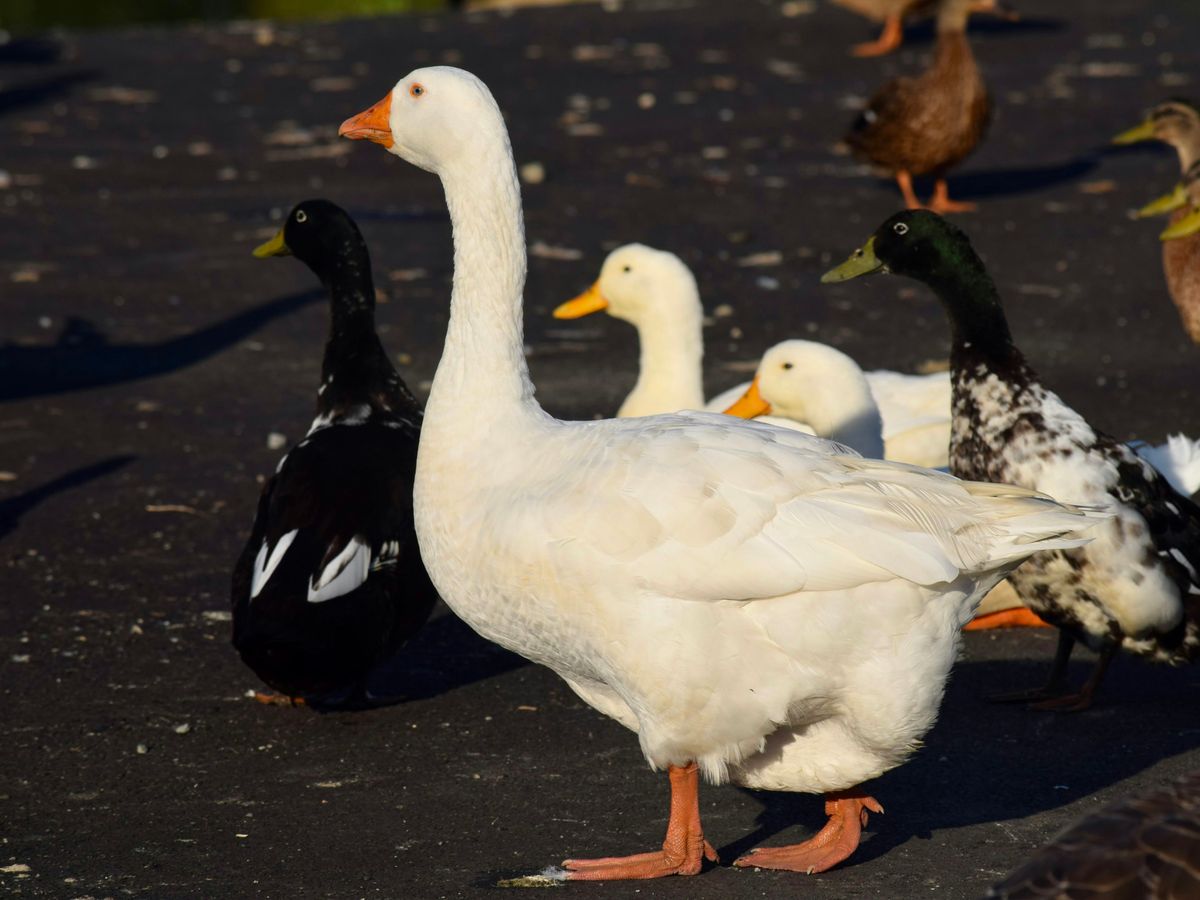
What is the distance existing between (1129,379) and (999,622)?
3.18 metres

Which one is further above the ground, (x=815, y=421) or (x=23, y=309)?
(x=815, y=421)

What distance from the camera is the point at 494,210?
4719mm

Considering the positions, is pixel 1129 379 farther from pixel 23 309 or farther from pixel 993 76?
pixel 993 76

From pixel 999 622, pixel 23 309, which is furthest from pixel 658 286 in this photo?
pixel 23 309

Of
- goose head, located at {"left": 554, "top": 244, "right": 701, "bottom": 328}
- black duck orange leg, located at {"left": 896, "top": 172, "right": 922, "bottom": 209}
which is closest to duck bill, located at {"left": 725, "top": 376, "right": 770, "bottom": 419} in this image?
goose head, located at {"left": 554, "top": 244, "right": 701, "bottom": 328}

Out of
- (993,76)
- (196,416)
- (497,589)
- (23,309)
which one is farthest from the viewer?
(993,76)

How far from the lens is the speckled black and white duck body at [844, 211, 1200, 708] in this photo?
5.14 metres

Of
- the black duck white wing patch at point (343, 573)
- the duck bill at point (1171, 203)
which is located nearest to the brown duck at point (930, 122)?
the duck bill at point (1171, 203)

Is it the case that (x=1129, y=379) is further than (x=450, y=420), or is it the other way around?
(x=1129, y=379)

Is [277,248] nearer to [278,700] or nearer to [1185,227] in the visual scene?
[278,700]

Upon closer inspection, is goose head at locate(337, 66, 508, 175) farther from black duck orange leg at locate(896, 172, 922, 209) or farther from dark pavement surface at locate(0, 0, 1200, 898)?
black duck orange leg at locate(896, 172, 922, 209)

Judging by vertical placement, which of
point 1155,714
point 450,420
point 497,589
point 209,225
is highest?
point 450,420

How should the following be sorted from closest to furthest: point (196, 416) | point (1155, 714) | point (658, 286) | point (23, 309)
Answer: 1. point (1155, 714)
2. point (658, 286)
3. point (196, 416)
4. point (23, 309)

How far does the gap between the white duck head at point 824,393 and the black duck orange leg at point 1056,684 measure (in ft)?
3.58
